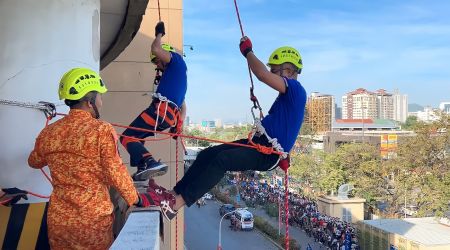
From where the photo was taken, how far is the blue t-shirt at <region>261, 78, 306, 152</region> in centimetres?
296

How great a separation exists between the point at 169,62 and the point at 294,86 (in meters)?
1.25

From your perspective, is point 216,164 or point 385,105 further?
point 385,105

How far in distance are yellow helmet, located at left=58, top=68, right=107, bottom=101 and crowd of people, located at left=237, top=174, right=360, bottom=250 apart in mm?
17808

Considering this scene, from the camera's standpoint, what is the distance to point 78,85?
2.44m

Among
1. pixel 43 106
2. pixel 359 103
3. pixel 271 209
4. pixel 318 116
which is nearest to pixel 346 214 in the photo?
pixel 271 209

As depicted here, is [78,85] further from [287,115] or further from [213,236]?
[213,236]

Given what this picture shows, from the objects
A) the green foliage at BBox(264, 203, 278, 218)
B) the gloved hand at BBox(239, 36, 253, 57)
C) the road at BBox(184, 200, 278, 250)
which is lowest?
the road at BBox(184, 200, 278, 250)

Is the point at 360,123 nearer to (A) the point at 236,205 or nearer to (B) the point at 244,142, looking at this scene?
(A) the point at 236,205

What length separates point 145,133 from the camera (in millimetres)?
3697

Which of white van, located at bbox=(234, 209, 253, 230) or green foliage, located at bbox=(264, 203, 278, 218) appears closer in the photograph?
white van, located at bbox=(234, 209, 253, 230)

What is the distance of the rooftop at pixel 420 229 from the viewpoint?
16312 millimetres

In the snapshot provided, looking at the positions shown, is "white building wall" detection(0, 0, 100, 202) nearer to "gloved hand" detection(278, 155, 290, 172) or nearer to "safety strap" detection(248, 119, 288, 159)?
"safety strap" detection(248, 119, 288, 159)

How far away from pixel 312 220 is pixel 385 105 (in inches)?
5383

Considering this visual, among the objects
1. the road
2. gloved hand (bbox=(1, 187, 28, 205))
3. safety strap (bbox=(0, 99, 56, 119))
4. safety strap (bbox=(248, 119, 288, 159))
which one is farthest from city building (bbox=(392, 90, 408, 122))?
gloved hand (bbox=(1, 187, 28, 205))
